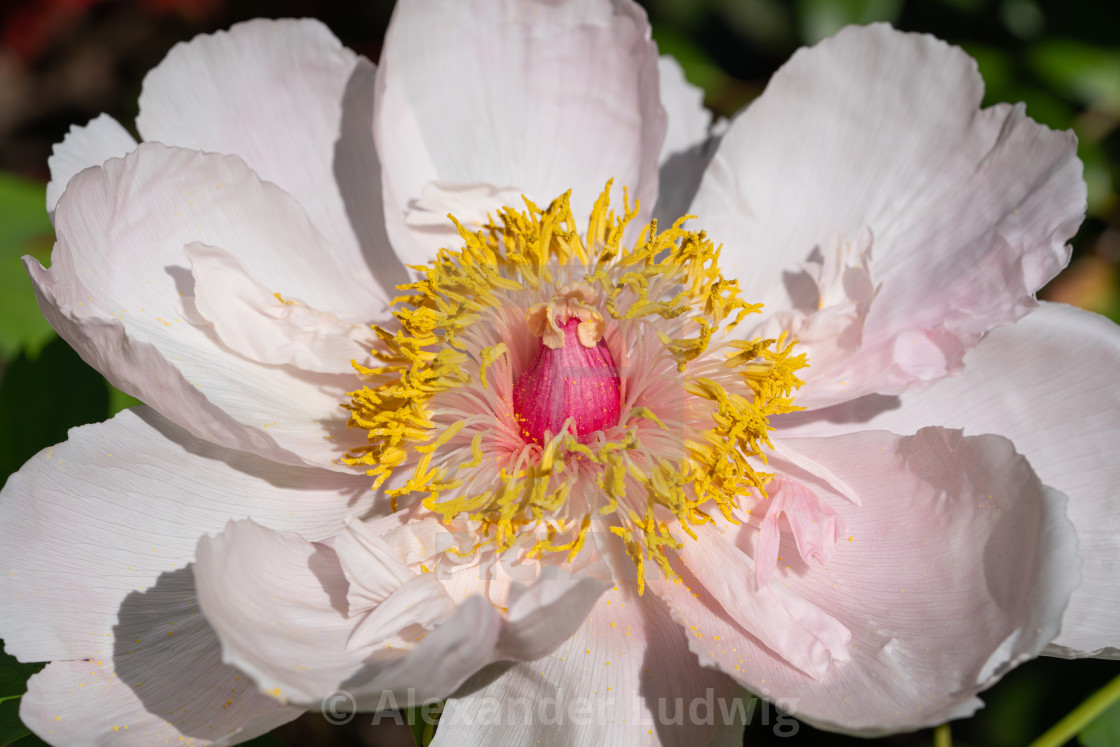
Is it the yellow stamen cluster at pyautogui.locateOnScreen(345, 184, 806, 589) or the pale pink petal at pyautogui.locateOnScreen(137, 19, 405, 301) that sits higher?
the pale pink petal at pyautogui.locateOnScreen(137, 19, 405, 301)

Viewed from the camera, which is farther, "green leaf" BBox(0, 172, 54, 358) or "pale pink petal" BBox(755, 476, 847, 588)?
"green leaf" BBox(0, 172, 54, 358)

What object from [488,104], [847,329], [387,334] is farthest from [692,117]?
[387,334]

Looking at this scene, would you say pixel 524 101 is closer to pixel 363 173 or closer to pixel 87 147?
pixel 363 173

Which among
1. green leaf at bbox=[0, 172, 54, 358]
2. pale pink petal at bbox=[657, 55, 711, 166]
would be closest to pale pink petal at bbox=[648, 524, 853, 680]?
pale pink petal at bbox=[657, 55, 711, 166]

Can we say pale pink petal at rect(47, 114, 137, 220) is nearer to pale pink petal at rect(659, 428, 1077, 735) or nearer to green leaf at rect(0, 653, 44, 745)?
green leaf at rect(0, 653, 44, 745)

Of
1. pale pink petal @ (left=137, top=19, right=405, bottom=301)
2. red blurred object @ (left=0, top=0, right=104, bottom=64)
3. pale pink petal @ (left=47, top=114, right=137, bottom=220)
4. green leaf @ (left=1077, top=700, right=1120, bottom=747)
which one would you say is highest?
red blurred object @ (left=0, top=0, right=104, bottom=64)

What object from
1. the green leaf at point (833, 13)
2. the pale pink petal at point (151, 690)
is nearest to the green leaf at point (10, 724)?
the pale pink petal at point (151, 690)

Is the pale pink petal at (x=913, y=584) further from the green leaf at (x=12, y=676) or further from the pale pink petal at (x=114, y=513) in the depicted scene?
the green leaf at (x=12, y=676)

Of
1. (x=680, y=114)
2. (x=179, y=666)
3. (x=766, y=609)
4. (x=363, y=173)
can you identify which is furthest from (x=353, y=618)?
(x=680, y=114)
